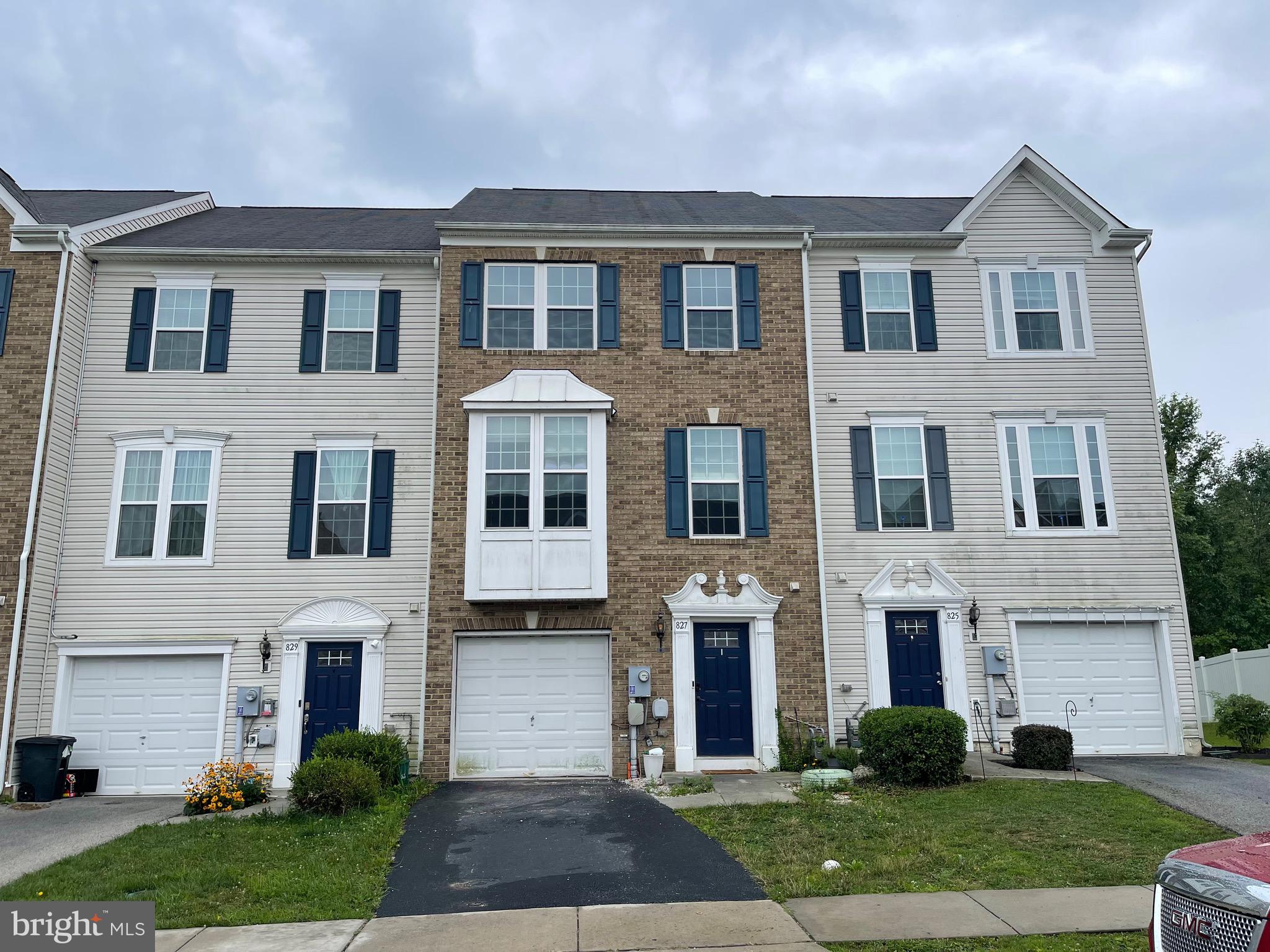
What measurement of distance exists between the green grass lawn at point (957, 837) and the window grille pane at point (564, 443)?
6.15 metres

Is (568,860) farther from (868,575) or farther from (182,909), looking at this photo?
(868,575)

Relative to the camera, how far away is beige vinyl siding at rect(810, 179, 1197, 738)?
1558cm

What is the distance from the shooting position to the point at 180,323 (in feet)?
53.5

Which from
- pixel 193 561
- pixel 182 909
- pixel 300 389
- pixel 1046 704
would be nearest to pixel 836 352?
pixel 1046 704

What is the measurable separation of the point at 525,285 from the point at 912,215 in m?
→ 8.25

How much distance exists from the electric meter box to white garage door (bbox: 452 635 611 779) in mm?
565

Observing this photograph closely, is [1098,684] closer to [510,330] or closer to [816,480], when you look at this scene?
[816,480]

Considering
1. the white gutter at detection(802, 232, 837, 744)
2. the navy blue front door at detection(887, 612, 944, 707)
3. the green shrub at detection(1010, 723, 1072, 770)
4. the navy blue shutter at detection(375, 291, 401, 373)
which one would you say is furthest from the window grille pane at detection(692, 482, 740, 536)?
the navy blue shutter at detection(375, 291, 401, 373)

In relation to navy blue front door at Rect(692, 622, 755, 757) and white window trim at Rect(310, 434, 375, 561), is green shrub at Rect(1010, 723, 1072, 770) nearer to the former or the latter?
navy blue front door at Rect(692, 622, 755, 757)

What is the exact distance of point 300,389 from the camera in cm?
1617

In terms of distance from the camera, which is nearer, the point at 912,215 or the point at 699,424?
the point at 699,424

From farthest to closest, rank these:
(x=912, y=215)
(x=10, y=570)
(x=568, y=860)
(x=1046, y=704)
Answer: (x=912, y=215) → (x=1046, y=704) → (x=10, y=570) → (x=568, y=860)

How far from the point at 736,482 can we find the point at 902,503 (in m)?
3.00

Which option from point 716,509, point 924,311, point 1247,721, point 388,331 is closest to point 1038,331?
point 924,311
